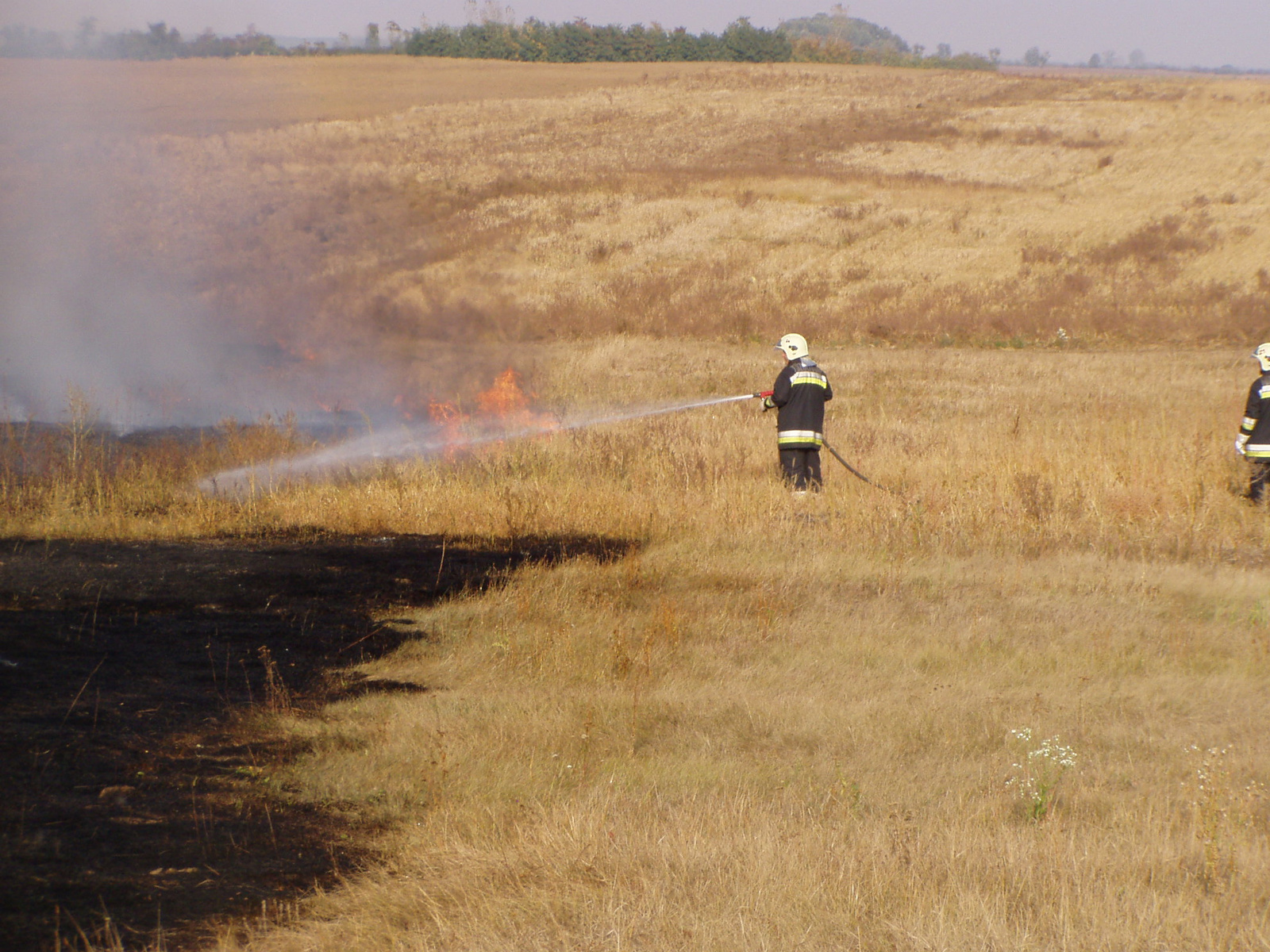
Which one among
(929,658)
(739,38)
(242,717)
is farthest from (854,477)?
(739,38)

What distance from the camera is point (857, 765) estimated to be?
17.3ft

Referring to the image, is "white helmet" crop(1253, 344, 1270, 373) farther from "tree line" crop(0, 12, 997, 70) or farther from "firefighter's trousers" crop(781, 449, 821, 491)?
"tree line" crop(0, 12, 997, 70)

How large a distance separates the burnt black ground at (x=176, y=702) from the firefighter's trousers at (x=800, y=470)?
223 centimetres

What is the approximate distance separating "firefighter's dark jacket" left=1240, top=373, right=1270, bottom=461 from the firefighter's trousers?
3.98 metres

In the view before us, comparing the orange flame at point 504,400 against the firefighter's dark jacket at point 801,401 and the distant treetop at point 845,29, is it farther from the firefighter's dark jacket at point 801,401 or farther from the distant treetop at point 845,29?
the distant treetop at point 845,29

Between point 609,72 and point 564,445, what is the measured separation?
198 ft

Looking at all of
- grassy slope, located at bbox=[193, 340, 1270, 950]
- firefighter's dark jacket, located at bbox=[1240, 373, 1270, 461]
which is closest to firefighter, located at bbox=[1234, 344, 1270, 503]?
firefighter's dark jacket, located at bbox=[1240, 373, 1270, 461]

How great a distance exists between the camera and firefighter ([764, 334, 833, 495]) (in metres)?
10.7

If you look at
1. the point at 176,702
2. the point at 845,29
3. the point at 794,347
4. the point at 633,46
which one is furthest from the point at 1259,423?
the point at 845,29

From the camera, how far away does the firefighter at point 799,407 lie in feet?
35.0

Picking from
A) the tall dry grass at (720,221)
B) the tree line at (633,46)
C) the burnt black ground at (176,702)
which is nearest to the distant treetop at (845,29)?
the tree line at (633,46)

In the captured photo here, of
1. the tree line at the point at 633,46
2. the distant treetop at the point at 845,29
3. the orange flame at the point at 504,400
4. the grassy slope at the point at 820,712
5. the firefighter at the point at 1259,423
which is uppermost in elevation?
the distant treetop at the point at 845,29

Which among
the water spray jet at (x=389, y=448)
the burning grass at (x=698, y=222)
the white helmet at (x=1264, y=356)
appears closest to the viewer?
the white helmet at (x=1264, y=356)

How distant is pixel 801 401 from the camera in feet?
35.1
